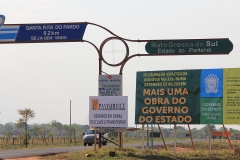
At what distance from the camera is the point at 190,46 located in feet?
84.1

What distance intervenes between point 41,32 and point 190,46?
786 cm

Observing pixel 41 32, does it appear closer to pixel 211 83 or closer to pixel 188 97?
pixel 188 97

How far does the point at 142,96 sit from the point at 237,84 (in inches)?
178

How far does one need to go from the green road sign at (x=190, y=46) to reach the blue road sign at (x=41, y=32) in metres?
3.98

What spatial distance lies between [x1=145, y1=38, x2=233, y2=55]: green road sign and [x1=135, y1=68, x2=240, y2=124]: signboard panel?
1.40 meters

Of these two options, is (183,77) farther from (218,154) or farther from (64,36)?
(64,36)

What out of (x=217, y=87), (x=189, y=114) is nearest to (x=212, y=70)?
(x=217, y=87)

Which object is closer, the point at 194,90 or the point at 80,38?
the point at 194,90

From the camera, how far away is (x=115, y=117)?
2488 cm

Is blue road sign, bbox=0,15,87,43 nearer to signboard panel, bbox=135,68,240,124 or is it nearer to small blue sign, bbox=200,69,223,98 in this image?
signboard panel, bbox=135,68,240,124

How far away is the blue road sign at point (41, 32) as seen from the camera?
27.5 m

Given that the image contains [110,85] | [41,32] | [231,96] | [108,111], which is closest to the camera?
[231,96]

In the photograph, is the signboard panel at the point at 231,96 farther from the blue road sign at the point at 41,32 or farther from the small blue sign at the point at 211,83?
the blue road sign at the point at 41,32

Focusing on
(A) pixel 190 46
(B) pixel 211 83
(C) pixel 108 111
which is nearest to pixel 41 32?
(C) pixel 108 111
